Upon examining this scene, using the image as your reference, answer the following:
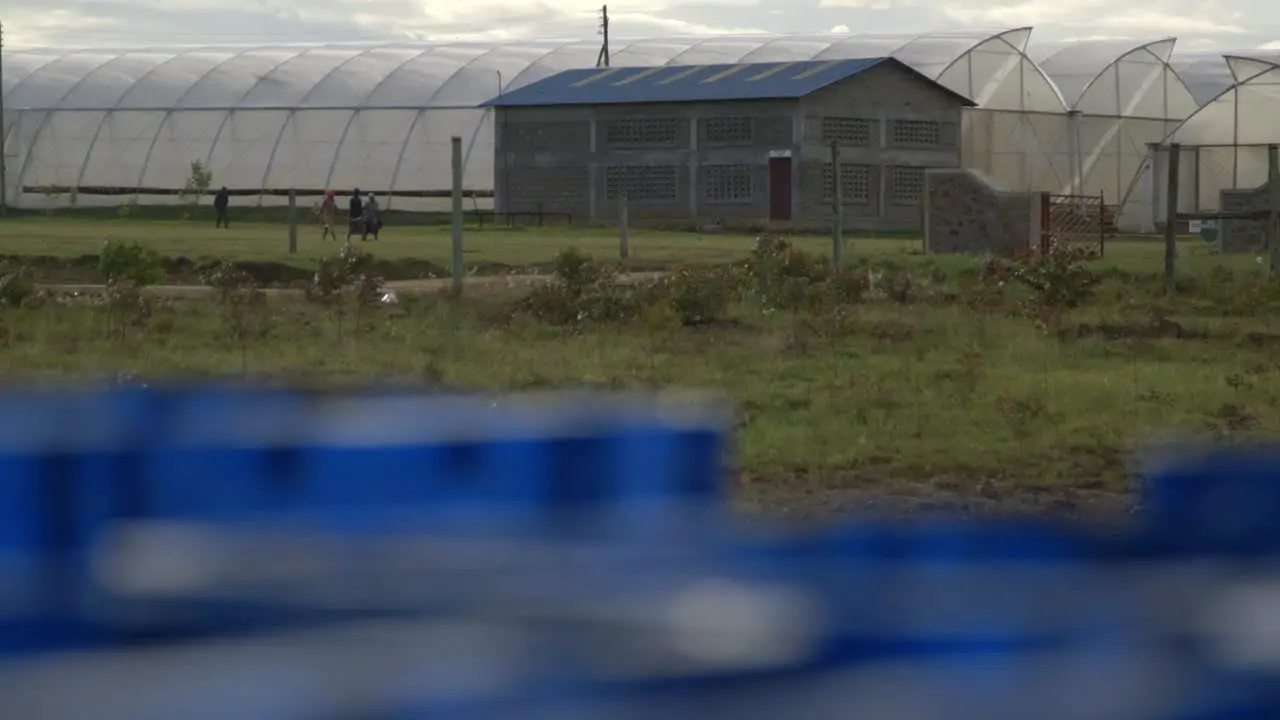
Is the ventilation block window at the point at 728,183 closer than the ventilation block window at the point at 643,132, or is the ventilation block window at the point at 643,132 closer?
the ventilation block window at the point at 728,183

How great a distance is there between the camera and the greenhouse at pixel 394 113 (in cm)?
4888

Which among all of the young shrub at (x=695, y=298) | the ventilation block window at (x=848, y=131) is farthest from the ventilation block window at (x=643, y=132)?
the young shrub at (x=695, y=298)

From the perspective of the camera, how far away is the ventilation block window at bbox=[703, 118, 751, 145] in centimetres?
4619

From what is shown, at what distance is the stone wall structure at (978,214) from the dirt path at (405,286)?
29.2ft

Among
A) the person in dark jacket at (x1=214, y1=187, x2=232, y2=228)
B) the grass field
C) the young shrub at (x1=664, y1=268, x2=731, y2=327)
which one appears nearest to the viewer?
the grass field

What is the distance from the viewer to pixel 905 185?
47719 millimetres

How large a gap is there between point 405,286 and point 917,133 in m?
29.0

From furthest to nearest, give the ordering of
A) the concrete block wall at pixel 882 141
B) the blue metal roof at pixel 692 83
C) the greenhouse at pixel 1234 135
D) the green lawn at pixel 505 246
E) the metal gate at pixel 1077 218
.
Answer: the blue metal roof at pixel 692 83, the concrete block wall at pixel 882 141, the greenhouse at pixel 1234 135, the metal gate at pixel 1077 218, the green lawn at pixel 505 246

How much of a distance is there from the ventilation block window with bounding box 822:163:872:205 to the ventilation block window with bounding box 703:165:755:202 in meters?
1.77

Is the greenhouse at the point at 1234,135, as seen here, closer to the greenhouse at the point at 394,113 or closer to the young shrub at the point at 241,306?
the greenhouse at the point at 394,113

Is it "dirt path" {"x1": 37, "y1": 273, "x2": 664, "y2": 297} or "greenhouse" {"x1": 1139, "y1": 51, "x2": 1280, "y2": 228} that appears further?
"greenhouse" {"x1": 1139, "y1": 51, "x2": 1280, "y2": 228}

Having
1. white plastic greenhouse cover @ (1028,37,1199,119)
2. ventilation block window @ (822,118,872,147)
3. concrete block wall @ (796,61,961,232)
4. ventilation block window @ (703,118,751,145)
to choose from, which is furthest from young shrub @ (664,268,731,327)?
white plastic greenhouse cover @ (1028,37,1199,119)

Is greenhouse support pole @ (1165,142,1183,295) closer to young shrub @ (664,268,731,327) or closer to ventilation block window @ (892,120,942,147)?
young shrub @ (664,268,731,327)

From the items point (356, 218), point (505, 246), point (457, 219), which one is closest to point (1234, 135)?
point (505, 246)
